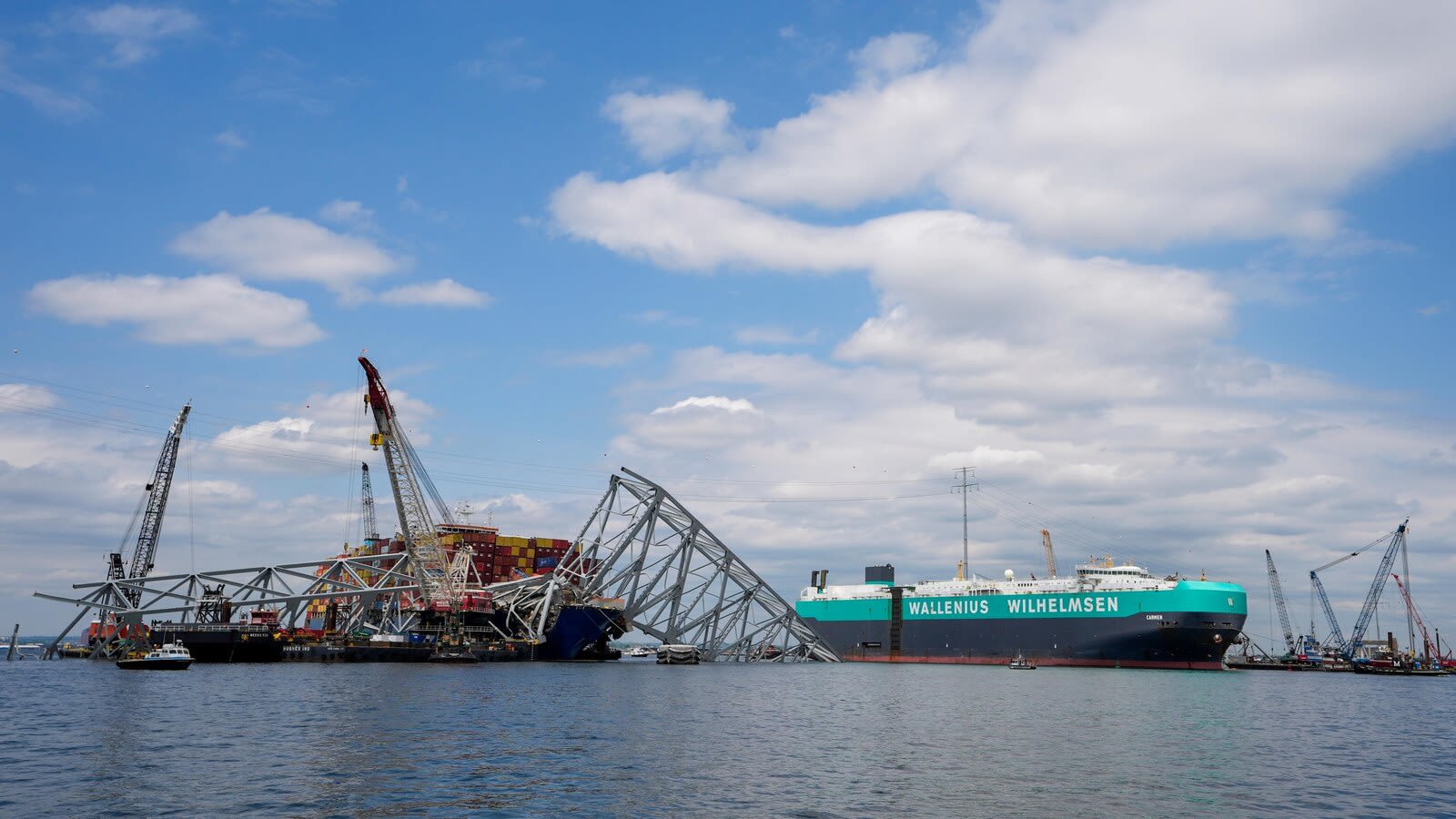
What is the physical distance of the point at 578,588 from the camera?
124938 mm

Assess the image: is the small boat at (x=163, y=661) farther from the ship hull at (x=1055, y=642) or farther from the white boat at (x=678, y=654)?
the ship hull at (x=1055, y=642)

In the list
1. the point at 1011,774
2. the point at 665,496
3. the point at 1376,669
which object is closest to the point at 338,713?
the point at 1011,774

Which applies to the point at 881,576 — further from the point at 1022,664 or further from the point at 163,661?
the point at 163,661

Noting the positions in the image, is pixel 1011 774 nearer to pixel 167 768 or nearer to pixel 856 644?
pixel 167 768

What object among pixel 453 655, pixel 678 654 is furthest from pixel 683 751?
Answer: pixel 678 654

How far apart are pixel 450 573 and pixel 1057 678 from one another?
242 ft

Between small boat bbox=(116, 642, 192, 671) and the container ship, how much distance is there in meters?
89.9

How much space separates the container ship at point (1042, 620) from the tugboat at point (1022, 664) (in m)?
1.61

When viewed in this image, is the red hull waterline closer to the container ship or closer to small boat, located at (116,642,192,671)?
the container ship

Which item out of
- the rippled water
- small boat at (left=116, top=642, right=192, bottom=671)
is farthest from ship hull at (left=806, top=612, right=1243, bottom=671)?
small boat at (left=116, top=642, right=192, bottom=671)

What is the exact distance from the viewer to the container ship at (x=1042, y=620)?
12088cm

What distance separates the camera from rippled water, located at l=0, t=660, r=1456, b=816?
1230 inches

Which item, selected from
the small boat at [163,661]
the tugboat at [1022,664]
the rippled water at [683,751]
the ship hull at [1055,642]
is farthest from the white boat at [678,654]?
the small boat at [163,661]

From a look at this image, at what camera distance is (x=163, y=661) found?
9212 centimetres
